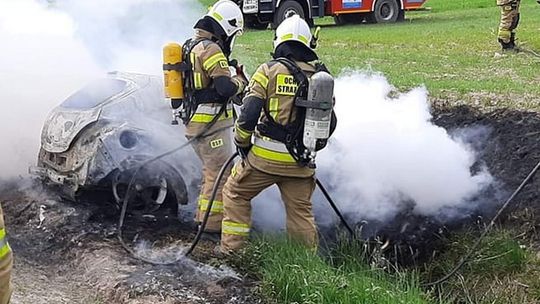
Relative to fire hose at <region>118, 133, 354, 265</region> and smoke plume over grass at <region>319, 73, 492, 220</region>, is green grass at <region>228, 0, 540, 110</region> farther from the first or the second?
fire hose at <region>118, 133, 354, 265</region>

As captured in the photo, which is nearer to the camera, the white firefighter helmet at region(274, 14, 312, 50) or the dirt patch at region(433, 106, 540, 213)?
the white firefighter helmet at region(274, 14, 312, 50)

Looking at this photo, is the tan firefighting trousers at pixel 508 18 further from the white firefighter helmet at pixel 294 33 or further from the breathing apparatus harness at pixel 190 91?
the white firefighter helmet at pixel 294 33

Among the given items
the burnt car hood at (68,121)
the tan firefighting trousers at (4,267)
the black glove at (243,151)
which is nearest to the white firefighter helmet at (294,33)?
the black glove at (243,151)

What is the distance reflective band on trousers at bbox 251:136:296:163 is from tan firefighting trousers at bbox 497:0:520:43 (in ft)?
30.7

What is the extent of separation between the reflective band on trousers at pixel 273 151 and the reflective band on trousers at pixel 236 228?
54 cm

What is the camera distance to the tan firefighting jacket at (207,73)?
240 inches

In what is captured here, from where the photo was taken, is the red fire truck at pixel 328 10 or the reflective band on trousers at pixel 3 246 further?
the red fire truck at pixel 328 10

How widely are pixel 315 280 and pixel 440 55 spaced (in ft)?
32.4

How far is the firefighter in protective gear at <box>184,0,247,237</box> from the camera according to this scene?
20.3 feet

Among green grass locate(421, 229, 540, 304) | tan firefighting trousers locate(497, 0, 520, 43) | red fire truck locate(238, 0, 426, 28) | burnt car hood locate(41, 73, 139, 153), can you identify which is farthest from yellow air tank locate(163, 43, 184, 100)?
red fire truck locate(238, 0, 426, 28)

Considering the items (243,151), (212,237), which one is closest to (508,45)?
(212,237)

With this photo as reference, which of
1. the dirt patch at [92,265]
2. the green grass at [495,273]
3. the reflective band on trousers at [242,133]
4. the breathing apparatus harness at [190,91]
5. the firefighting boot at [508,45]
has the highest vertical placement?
the breathing apparatus harness at [190,91]

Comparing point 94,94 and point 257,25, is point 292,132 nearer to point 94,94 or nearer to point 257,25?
point 94,94

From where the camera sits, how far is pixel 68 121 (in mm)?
6656
